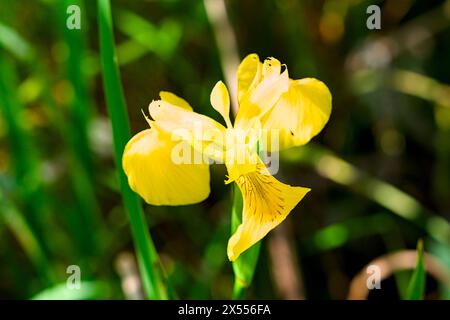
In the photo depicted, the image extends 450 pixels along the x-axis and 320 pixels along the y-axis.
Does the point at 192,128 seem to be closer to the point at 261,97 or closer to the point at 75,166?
the point at 261,97

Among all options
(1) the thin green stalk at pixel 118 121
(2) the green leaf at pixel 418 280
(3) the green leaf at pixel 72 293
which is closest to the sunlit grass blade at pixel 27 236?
(3) the green leaf at pixel 72 293

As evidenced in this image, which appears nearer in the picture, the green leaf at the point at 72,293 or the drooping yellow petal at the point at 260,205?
the drooping yellow petal at the point at 260,205

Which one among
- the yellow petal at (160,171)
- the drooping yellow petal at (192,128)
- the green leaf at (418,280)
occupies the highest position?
the drooping yellow petal at (192,128)

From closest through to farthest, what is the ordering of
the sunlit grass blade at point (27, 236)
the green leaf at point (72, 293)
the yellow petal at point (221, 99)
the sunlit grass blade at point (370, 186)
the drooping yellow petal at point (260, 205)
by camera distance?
the drooping yellow petal at point (260, 205) → the yellow petal at point (221, 99) → the green leaf at point (72, 293) → the sunlit grass blade at point (27, 236) → the sunlit grass blade at point (370, 186)

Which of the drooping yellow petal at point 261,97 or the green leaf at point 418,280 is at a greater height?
the drooping yellow petal at point 261,97

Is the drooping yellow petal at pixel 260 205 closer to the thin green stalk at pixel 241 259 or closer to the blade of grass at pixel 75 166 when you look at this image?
the thin green stalk at pixel 241 259

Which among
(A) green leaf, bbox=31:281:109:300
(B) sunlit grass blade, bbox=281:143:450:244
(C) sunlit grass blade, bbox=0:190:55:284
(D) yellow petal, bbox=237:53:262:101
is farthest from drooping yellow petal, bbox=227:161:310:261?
(B) sunlit grass blade, bbox=281:143:450:244

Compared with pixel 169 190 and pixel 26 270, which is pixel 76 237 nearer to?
pixel 26 270
